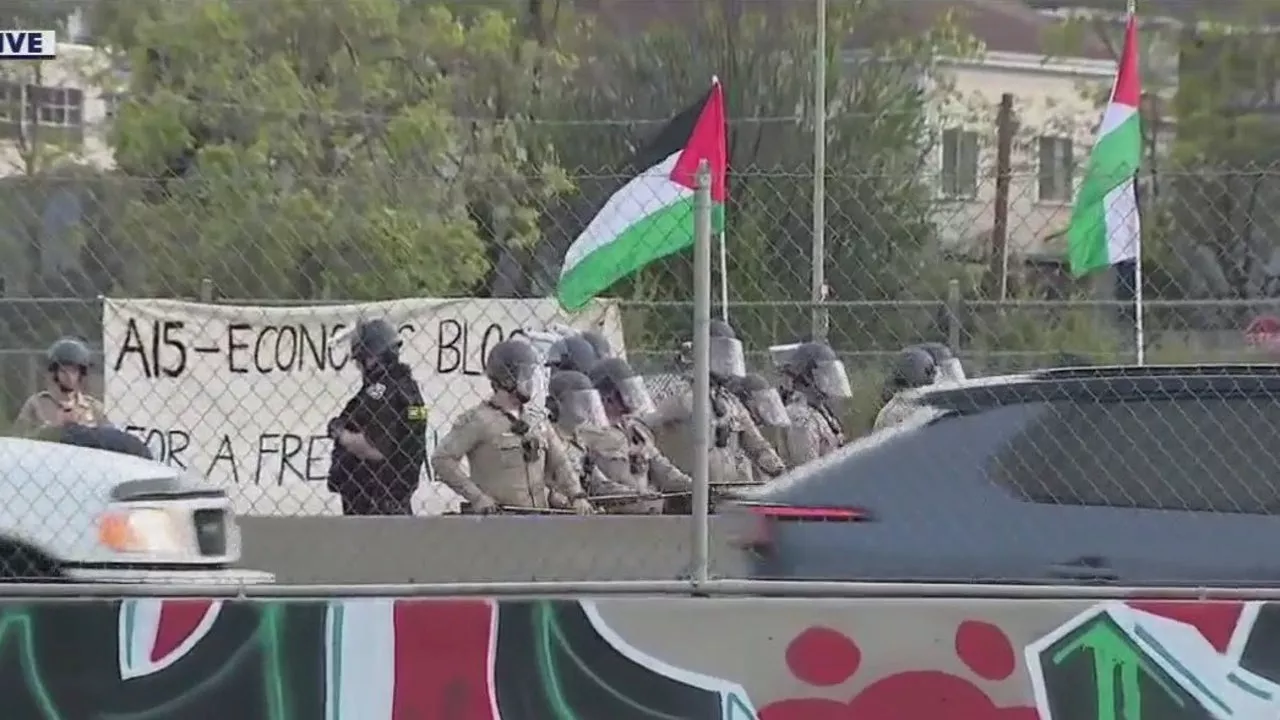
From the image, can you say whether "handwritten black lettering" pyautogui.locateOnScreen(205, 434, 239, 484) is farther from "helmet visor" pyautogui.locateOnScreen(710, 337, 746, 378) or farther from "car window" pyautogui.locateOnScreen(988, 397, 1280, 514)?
"car window" pyautogui.locateOnScreen(988, 397, 1280, 514)

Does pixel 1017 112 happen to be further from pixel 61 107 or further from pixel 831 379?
pixel 831 379

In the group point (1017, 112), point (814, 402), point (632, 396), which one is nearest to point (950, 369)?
point (814, 402)

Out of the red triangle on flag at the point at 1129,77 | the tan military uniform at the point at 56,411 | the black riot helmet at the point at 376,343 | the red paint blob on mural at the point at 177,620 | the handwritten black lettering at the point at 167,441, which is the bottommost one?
the red paint blob on mural at the point at 177,620

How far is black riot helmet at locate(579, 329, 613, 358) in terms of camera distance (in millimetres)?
11281

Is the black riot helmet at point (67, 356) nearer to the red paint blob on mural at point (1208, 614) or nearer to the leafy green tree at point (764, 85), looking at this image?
the red paint blob on mural at point (1208, 614)

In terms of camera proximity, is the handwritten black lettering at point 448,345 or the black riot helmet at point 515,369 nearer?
the black riot helmet at point 515,369

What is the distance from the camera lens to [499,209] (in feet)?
75.8

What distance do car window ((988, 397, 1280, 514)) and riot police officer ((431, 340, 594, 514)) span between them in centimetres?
325

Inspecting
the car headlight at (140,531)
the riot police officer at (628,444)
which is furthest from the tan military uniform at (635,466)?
the car headlight at (140,531)

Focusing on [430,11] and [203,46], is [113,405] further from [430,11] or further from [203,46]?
[430,11]

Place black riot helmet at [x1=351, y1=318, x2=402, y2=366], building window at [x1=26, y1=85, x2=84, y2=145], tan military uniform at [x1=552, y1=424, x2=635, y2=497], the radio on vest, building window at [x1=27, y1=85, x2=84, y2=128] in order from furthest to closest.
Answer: building window at [x1=27, y1=85, x2=84, y2=128] < building window at [x1=26, y1=85, x2=84, y2=145] < the radio on vest < black riot helmet at [x1=351, y1=318, x2=402, y2=366] < tan military uniform at [x1=552, y1=424, x2=635, y2=497]

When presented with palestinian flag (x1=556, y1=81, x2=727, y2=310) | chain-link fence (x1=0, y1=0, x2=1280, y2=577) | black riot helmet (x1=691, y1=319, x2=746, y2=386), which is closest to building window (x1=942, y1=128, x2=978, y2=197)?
chain-link fence (x1=0, y1=0, x2=1280, y2=577)

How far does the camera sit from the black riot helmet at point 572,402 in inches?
392

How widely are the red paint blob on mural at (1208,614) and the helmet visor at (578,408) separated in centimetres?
479
